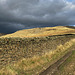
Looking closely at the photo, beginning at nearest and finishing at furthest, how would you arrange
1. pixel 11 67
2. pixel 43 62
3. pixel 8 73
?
pixel 8 73 < pixel 11 67 < pixel 43 62

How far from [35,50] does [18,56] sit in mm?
3000

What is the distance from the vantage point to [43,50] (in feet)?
42.8

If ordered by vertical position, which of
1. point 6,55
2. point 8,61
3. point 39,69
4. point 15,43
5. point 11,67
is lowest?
point 39,69

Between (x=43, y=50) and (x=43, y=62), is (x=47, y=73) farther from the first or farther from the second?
(x=43, y=50)

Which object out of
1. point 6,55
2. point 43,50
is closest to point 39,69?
point 6,55

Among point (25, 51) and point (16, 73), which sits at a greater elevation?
point (25, 51)

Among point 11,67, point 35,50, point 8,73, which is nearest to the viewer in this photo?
point 8,73

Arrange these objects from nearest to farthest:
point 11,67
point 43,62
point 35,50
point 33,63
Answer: point 11,67
point 33,63
point 43,62
point 35,50

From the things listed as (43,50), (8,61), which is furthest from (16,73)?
(43,50)

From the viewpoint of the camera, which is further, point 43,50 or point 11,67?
point 43,50

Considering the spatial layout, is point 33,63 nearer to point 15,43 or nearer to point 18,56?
point 18,56

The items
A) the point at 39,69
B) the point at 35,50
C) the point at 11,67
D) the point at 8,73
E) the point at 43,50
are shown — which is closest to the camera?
the point at 8,73

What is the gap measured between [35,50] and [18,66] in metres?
3.71

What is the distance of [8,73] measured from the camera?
7.23 meters
